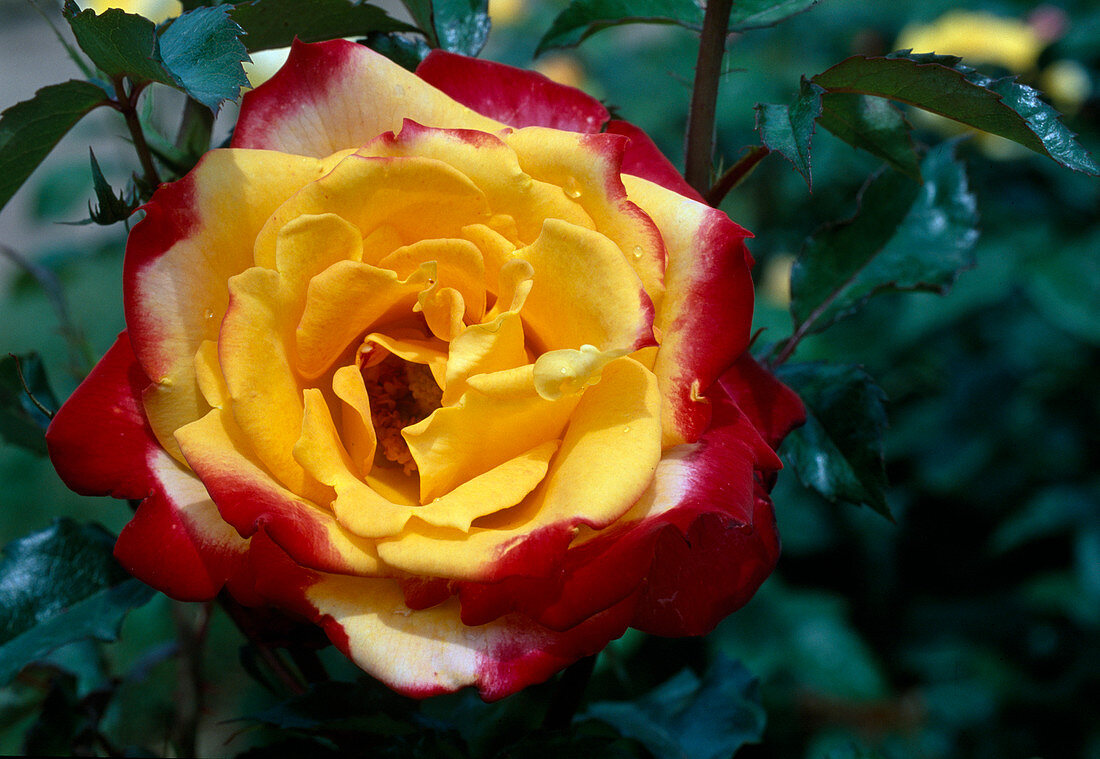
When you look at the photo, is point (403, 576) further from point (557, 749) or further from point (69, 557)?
point (69, 557)

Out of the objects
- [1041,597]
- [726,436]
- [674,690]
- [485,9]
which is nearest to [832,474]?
[726,436]

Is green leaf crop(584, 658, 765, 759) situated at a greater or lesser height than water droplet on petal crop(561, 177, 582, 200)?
lesser

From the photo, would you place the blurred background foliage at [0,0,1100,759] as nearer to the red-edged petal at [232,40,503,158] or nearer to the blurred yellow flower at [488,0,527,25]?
the blurred yellow flower at [488,0,527,25]

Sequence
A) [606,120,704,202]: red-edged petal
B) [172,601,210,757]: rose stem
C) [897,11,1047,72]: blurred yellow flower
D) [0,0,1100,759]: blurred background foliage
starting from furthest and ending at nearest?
[897,11,1047,72]: blurred yellow flower < [0,0,1100,759]: blurred background foliage < [172,601,210,757]: rose stem < [606,120,704,202]: red-edged petal

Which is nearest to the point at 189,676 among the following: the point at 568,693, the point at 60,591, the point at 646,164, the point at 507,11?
the point at 60,591

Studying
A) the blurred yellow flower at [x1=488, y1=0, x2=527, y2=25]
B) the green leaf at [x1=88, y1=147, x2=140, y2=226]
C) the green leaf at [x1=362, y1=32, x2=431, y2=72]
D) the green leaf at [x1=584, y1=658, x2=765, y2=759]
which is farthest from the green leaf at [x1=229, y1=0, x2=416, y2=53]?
the blurred yellow flower at [x1=488, y1=0, x2=527, y2=25]
